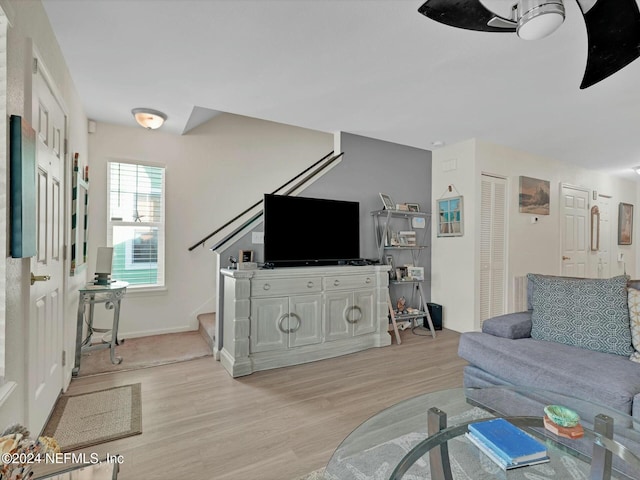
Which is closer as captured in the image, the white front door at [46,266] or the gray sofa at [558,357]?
the gray sofa at [558,357]

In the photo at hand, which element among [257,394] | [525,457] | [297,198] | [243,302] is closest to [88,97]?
[297,198]

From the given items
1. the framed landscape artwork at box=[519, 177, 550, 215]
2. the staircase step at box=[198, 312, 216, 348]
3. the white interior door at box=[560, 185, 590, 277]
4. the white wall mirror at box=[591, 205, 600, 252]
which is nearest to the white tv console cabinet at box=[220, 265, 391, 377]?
the staircase step at box=[198, 312, 216, 348]

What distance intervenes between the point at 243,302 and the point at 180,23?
6.81 feet

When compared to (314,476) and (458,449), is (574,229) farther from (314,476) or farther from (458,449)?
(314,476)

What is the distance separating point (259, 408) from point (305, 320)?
1.02 metres

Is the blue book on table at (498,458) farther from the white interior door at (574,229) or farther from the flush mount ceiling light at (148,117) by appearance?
the white interior door at (574,229)

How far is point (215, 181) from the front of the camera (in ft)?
14.1

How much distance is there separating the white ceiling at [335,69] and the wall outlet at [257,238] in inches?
49.2

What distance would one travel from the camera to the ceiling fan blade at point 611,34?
1445mm

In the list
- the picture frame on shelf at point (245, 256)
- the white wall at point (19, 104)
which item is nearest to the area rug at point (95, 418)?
the white wall at point (19, 104)

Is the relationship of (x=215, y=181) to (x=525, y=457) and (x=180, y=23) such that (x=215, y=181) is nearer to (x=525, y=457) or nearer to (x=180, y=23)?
(x=180, y=23)

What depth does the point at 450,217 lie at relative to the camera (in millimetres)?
4324

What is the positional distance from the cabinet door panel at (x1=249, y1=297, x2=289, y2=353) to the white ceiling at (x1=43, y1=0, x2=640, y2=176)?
1.90 m

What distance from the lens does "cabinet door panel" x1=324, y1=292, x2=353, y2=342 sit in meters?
3.30
